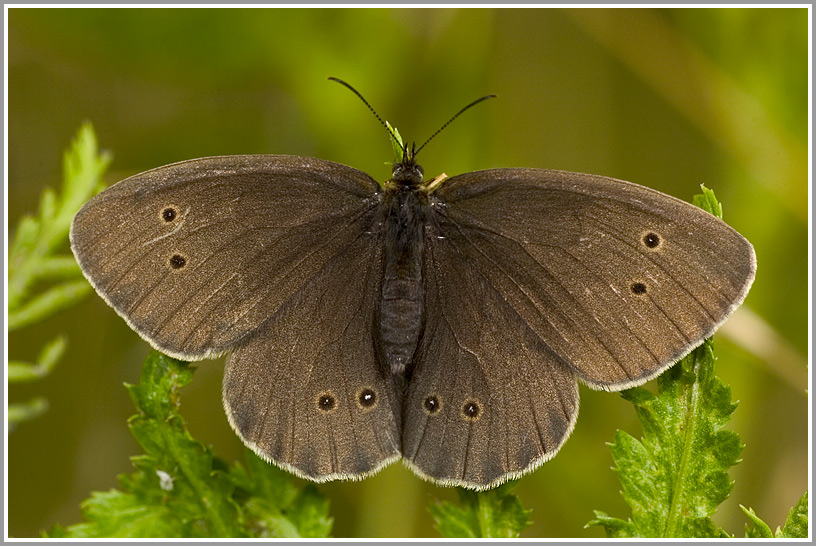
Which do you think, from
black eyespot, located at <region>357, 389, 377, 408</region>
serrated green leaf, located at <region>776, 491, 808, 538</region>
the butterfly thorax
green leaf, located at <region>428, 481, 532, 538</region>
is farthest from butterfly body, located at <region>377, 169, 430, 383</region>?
serrated green leaf, located at <region>776, 491, 808, 538</region>

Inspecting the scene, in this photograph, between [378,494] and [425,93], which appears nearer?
[378,494]

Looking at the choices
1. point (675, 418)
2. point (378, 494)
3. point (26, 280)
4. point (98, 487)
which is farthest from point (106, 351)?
point (675, 418)

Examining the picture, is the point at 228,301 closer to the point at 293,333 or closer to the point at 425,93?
the point at 293,333

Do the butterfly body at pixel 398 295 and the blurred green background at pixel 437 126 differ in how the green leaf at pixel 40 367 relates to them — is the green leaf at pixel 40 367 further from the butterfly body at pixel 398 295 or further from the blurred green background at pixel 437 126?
the blurred green background at pixel 437 126

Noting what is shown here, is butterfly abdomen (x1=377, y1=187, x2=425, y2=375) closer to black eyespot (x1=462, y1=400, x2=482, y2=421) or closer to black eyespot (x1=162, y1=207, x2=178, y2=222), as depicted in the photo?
black eyespot (x1=462, y1=400, x2=482, y2=421)

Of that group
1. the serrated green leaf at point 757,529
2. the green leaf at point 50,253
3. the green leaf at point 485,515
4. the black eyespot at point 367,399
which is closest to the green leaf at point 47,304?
the green leaf at point 50,253

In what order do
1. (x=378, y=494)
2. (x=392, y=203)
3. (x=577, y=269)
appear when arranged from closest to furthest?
1. (x=577, y=269)
2. (x=392, y=203)
3. (x=378, y=494)
